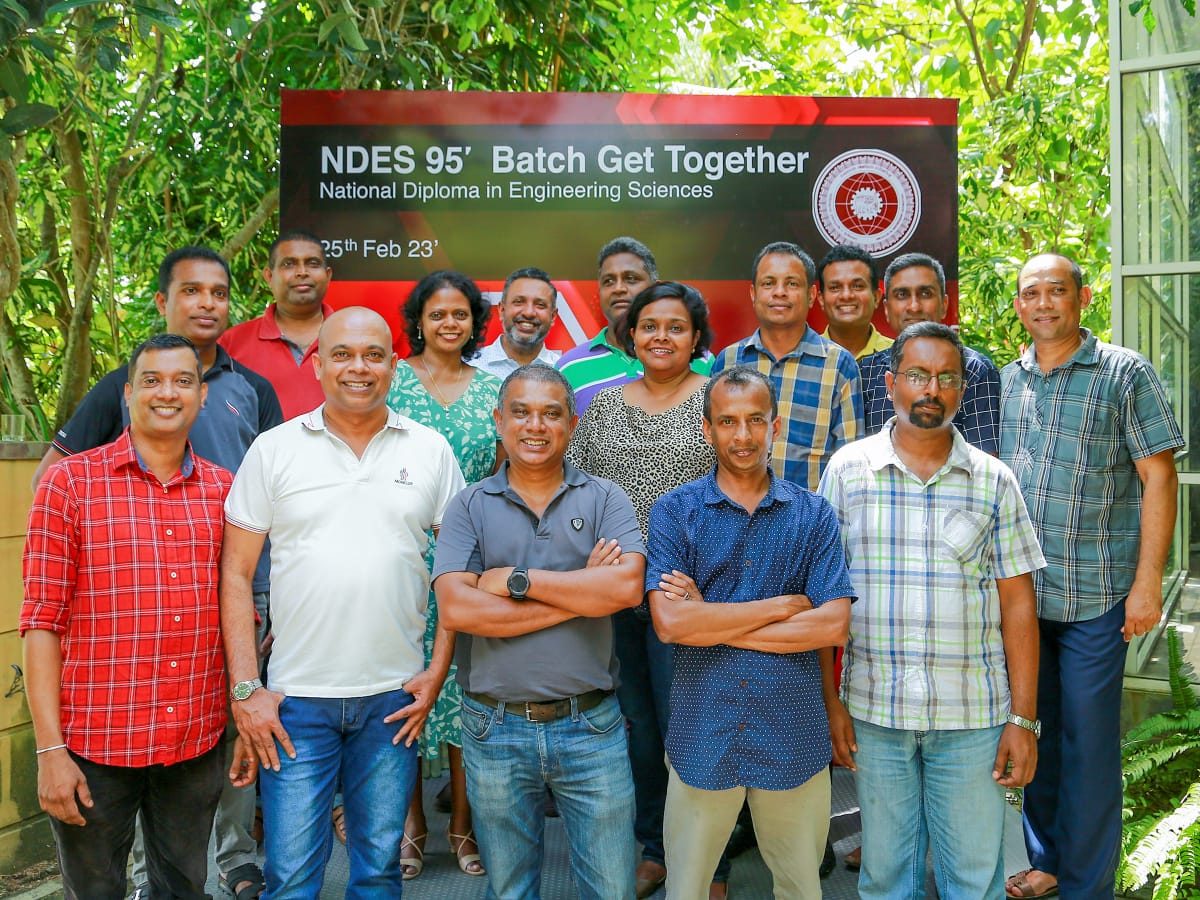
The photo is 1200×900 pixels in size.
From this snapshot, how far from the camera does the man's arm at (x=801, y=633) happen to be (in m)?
2.58

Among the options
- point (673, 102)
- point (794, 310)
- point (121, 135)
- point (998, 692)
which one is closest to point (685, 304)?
point (794, 310)

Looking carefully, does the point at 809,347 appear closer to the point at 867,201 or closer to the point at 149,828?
the point at 867,201

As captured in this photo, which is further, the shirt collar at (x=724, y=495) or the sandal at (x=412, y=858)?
the sandal at (x=412, y=858)

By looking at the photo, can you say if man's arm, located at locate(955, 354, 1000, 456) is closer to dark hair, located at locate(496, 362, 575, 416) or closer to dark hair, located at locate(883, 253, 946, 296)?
dark hair, located at locate(883, 253, 946, 296)

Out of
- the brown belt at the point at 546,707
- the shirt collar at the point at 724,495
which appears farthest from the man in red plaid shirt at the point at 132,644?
the shirt collar at the point at 724,495

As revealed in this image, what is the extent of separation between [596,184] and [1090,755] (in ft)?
11.4

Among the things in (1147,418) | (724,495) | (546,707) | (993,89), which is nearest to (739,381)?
(724,495)

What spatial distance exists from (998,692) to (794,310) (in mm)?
1550

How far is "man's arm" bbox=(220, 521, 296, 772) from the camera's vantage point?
8.78 feet

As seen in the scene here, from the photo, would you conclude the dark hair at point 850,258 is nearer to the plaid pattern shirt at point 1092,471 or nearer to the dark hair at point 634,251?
the dark hair at point 634,251

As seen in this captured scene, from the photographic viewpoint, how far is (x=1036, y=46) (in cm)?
968

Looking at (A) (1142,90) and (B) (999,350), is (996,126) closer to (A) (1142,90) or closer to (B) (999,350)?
(B) (999,350)

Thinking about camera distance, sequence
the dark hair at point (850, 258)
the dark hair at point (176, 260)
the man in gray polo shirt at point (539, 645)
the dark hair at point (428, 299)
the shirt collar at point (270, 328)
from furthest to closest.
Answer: the dark hair at point (850, 258), the shirt collar at point (270, 328), the dark hair at point (428, 299), the dark hair at point (176, 260), the man in gray polo shirt at point (539, 645)

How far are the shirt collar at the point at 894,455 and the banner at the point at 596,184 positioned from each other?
2437mm
